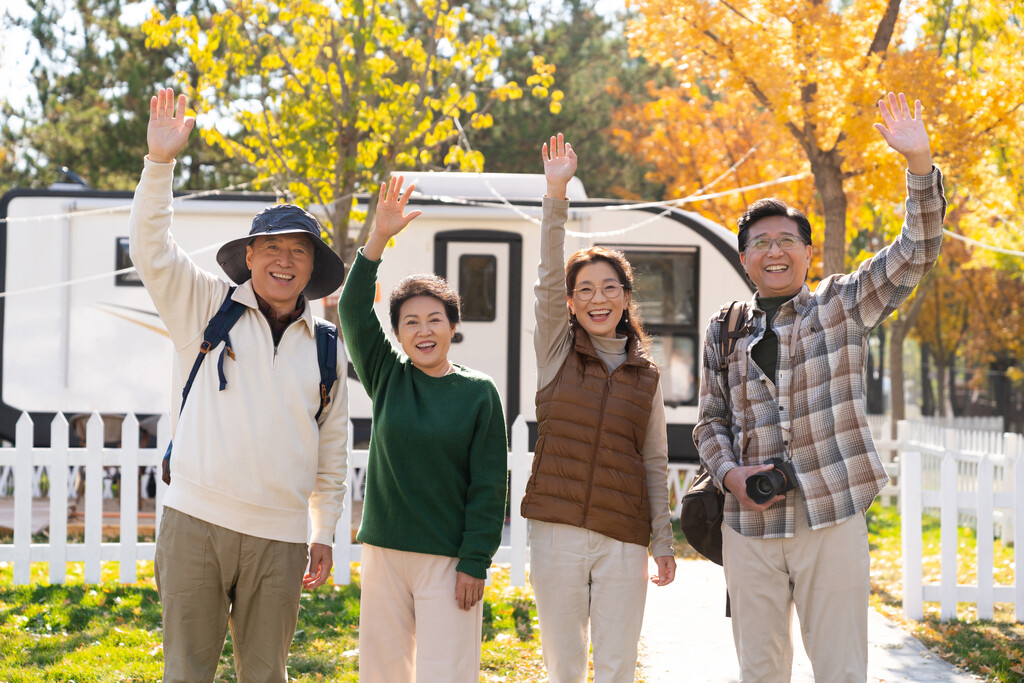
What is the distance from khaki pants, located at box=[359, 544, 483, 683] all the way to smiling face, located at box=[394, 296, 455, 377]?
1.97 feet

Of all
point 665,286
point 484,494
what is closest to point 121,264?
point 665,286

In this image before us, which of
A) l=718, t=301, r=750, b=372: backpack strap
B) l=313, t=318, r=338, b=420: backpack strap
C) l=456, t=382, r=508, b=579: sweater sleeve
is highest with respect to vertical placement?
l=718, t=301, r=750, b=372: backpack strap

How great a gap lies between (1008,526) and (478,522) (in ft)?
23.1

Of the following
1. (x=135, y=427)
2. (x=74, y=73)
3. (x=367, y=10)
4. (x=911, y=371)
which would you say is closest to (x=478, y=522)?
(x=135, y=427)

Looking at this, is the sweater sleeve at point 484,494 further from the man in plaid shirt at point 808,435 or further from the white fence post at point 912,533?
the white fence post at point 912,533

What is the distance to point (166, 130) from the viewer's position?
286cm

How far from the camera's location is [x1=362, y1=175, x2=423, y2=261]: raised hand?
3068mm

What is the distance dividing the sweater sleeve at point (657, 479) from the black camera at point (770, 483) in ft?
0.99

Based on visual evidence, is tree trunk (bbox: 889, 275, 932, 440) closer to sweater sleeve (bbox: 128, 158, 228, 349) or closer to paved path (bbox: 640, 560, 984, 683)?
paved path (bbox: 640, 560, 984, 683)

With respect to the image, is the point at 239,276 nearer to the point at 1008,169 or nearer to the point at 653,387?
the point at 653,387

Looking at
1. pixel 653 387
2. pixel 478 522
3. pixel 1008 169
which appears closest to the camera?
pixel 478 522

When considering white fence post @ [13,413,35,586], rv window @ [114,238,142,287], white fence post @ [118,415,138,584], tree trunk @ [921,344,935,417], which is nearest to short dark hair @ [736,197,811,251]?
white fence post @ [118,415,138,584]

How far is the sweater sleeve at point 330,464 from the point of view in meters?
3.11

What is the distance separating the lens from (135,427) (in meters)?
6.18
